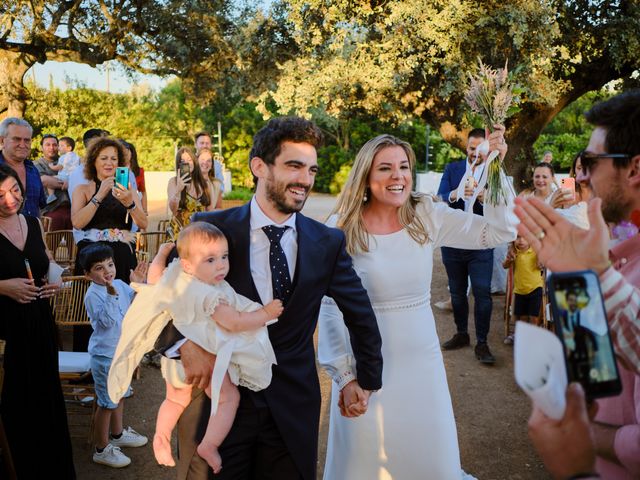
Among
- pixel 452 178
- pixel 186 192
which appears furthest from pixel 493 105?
pixel 186 192

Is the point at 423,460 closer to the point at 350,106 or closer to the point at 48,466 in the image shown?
the point at 48,466

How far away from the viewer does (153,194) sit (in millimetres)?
26938

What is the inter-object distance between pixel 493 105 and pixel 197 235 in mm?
2001

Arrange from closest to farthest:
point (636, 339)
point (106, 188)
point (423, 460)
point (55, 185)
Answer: point (636, 339)
point (423, 460)
point (106, 188)
point (55, 185)

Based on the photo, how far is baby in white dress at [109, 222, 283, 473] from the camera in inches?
93.0

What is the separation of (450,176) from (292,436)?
5.27 meters

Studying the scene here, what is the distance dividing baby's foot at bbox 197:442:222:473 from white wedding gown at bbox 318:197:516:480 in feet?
2.82

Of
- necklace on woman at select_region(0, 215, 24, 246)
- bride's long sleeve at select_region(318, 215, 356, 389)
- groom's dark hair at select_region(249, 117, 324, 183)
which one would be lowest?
bride's long sleeve at select_region(318, 215, 356, 389)

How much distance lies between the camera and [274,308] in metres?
2.35

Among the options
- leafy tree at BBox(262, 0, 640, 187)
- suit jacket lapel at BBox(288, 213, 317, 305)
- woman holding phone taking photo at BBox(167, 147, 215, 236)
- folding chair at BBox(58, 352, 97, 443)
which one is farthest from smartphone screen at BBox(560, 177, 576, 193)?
leafy tree at BBox(262, 0, 640, 187)

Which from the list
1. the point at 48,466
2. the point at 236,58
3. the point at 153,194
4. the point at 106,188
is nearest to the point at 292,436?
the point at 48,466

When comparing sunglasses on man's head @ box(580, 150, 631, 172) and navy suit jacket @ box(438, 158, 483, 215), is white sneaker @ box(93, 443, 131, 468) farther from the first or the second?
navy suit jacket @ box(438, 158, 483, 215)

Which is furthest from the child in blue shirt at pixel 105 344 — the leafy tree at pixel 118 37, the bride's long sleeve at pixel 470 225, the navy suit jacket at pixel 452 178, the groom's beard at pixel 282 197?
the leafy tree at pixel 118 37

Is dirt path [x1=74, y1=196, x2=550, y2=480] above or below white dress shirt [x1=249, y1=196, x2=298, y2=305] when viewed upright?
below
